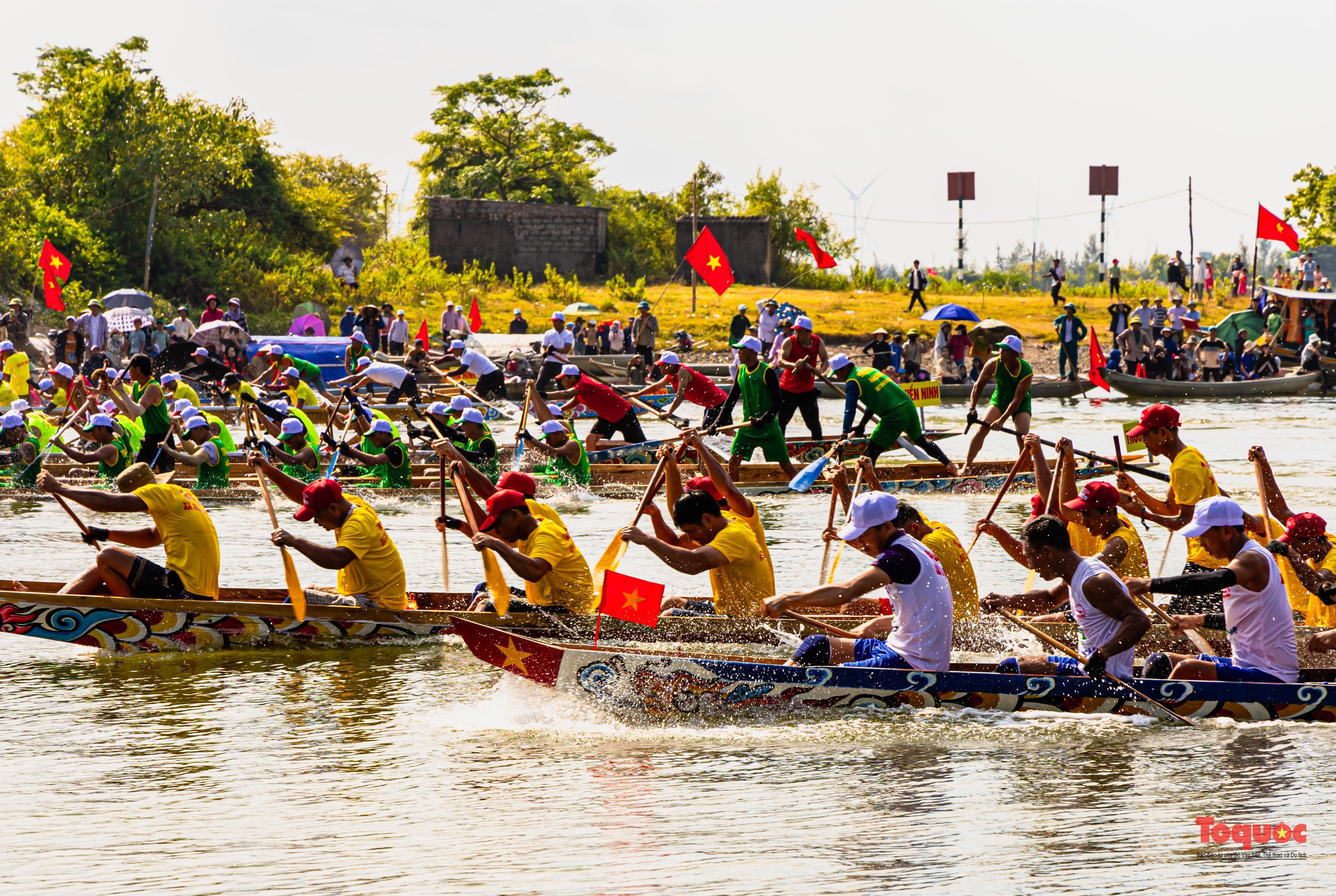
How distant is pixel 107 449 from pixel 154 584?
5860mm

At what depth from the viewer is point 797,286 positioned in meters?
49.1

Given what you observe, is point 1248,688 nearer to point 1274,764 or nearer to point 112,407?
point 1274,764

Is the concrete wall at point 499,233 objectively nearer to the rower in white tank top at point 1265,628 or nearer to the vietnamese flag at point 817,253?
the vietnamese flag at point 817,253

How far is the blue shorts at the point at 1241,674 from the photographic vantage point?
7617mm

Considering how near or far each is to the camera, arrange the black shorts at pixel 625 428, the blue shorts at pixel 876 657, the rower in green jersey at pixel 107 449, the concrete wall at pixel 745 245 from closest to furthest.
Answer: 1. the blue shorts at pixel 876 657
2. the rower in green jersey at pixel 107 449
3. the black shorts at pixel 625 428
4. the concrete wall at pixel 745 245

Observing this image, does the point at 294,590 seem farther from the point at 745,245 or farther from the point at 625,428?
the point at 745,245

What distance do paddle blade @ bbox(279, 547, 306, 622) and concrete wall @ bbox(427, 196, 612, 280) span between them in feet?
126

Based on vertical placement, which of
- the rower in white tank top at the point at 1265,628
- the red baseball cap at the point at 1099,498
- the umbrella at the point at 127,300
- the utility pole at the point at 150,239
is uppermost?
the utility pole at the point at 150,239

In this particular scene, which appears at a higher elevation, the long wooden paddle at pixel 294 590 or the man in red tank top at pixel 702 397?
the man in red tank top at pixel 702 397

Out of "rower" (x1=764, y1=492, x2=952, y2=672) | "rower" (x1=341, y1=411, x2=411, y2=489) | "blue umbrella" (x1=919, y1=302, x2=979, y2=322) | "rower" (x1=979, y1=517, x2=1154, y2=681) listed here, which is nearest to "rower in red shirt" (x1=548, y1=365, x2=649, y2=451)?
"rower" (x1=341, y1=411, x2=411, y2=489)

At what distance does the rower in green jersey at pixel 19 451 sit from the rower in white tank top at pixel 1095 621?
12451mm

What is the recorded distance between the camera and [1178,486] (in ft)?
31.6

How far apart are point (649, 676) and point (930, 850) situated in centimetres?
231

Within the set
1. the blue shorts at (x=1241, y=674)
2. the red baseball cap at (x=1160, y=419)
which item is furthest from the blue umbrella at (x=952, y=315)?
the blue shorts at (x=1241, y=674)
